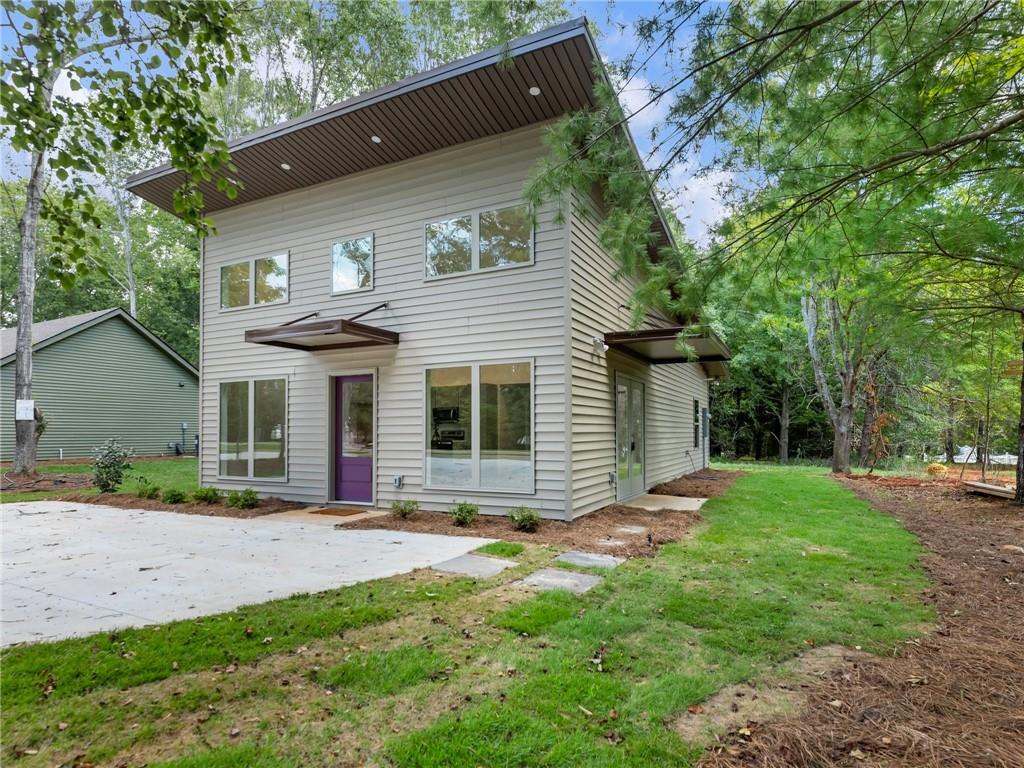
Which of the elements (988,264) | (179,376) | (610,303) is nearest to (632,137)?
(610,303)

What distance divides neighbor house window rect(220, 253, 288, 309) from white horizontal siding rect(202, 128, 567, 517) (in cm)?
17

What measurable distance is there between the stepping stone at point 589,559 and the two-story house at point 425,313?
1484 mm

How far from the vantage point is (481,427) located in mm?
7426

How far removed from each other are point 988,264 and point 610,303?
4.82 metres

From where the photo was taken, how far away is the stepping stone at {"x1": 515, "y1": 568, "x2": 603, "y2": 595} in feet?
14.1

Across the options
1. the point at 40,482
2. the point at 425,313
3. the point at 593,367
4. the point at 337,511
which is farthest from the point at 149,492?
the point at 593,367

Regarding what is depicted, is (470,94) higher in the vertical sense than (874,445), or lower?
higher

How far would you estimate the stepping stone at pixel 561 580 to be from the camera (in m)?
4.30

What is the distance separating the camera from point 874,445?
1917 centimetres

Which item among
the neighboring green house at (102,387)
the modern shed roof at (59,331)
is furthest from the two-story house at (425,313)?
the neighboring green house at (102,387)

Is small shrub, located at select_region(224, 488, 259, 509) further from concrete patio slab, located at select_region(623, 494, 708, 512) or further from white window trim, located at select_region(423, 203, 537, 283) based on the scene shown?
concrete patio slab, located at select_region(623, 494, 708, 512)

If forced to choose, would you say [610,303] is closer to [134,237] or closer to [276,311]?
[276,311]

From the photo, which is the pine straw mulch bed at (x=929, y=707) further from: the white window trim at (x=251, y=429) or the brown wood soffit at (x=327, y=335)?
the white window trim at (x=251, y=429)

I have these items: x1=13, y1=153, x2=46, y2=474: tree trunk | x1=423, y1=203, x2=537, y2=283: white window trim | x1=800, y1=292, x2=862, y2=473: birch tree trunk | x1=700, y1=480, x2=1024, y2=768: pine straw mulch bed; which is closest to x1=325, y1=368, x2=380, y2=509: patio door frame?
x1=423, y1=203, x2=537, y2=283: white window trim
